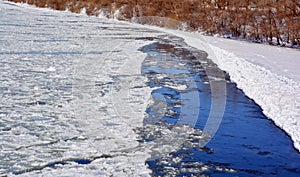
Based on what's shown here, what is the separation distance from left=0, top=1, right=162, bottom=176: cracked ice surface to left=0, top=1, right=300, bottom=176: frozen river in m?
0.01

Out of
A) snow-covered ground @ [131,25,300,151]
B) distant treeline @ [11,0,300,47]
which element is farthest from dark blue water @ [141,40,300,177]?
distant treeline @ [11,0,300,47]

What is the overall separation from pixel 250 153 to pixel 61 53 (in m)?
8.37

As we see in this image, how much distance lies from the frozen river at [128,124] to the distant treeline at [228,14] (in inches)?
428

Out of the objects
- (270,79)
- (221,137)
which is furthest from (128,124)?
(270,79)

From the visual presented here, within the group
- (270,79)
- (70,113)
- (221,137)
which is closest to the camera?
(221,137)

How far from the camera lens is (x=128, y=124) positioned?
5.80 meters

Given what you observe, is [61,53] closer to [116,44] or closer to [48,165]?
[116,44]

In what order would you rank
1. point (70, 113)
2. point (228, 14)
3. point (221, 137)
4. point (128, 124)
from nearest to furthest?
point (221, 137) < point (128, 124) < point (70, 113) < point (228, 14)

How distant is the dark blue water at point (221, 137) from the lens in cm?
452

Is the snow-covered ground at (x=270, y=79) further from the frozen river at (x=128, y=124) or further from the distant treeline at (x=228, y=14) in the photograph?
the distant treeline at (x=228, y=14)

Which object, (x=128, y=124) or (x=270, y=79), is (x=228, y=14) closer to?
(x=270, y=79)

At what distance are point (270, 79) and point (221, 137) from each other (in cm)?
451

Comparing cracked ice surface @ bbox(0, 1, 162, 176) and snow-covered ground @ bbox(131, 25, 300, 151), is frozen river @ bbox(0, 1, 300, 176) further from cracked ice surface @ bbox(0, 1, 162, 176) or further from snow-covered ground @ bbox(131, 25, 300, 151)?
snow-covered ground @ bbox(131, 25, 300, 151)

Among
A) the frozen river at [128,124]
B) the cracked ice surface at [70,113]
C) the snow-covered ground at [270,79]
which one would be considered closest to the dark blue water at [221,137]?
the frozen river at [128,124]
